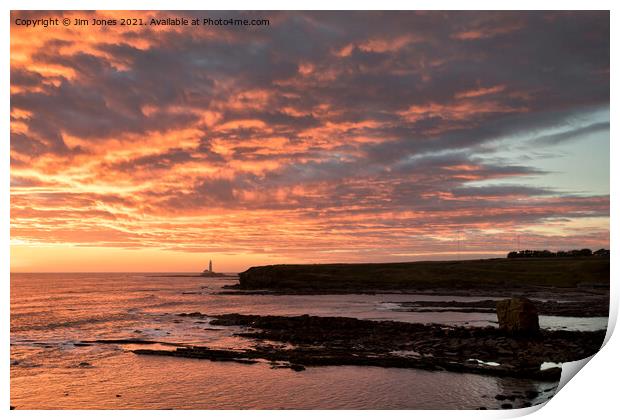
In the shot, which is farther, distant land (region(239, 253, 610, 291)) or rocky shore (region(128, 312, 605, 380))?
distant land (region(239, 253, 610, 291))

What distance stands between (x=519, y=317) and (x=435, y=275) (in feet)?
200

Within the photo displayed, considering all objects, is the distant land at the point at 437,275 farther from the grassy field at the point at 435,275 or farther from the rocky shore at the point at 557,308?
the rocky shore at the point at 557,308

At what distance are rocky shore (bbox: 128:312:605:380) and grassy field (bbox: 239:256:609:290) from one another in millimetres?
37743

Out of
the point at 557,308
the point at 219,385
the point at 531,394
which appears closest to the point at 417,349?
the point at 531,394

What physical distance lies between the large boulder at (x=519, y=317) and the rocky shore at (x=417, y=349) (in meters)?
0.33

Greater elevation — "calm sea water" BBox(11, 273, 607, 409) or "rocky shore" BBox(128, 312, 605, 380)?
"rocky shore" BBox(128, 312, 605, 380)

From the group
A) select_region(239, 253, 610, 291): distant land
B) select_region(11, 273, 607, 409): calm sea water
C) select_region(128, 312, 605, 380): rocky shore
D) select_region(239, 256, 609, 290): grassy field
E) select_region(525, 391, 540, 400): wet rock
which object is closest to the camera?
select_region(525, 391, 540, 400): wet rock

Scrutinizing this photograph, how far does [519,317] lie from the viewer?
71.3 feet

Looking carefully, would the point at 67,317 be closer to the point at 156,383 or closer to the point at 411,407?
the point at 156,383

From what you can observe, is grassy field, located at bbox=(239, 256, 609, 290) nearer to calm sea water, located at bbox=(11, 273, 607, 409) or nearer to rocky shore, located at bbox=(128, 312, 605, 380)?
rocky shore, located at bbox=(128, 312, 605, 380)

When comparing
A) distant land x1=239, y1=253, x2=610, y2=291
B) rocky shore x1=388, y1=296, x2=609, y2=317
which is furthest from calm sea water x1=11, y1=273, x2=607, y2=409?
distant land x1=239, y1=253, x2=610, y2=291

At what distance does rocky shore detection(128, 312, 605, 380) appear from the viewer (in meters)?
17.9

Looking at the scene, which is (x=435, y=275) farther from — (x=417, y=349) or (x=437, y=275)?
(x=417, y=349)
